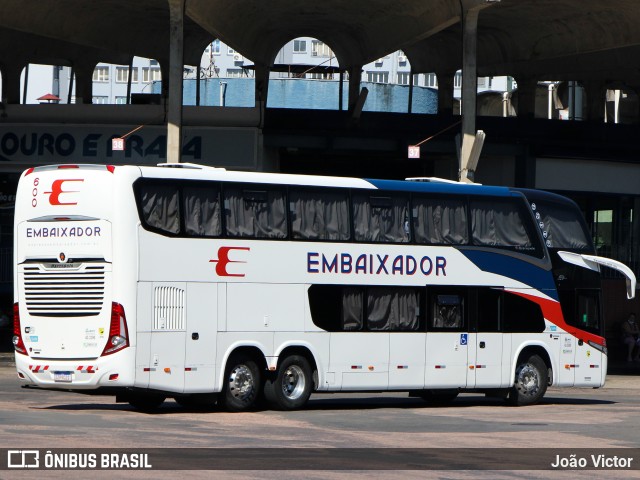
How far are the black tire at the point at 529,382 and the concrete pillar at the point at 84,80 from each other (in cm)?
3189

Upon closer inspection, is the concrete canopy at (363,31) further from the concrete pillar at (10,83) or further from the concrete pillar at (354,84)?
the concrete pillar at (10,83)

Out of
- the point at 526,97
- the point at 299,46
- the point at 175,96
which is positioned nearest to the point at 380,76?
the point at 299,46

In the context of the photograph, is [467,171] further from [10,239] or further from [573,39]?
[10,239]

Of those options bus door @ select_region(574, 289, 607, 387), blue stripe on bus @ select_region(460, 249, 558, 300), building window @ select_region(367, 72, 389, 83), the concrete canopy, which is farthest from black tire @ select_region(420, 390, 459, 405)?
building window @ select_region(367, 72, 389, 83)

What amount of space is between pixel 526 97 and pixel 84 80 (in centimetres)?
1714

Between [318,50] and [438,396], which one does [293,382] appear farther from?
[318,50]

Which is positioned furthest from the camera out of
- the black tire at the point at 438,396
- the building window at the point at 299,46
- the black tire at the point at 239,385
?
the building window at the point at 299,46

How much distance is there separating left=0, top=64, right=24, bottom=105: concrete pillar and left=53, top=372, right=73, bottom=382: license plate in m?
27.5

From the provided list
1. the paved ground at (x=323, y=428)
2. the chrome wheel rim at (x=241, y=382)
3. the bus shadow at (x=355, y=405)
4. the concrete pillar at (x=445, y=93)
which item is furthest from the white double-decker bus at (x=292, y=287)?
the concrete pillar at (x=445, y=93)

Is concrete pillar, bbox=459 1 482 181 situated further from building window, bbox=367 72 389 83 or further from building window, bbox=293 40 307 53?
building window, bbox=367 72 389 83

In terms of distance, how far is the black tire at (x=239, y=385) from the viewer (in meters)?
21.4

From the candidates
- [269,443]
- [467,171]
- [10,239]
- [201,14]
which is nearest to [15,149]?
[10,239]

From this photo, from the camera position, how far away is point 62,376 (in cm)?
2000

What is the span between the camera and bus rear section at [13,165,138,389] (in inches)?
785
